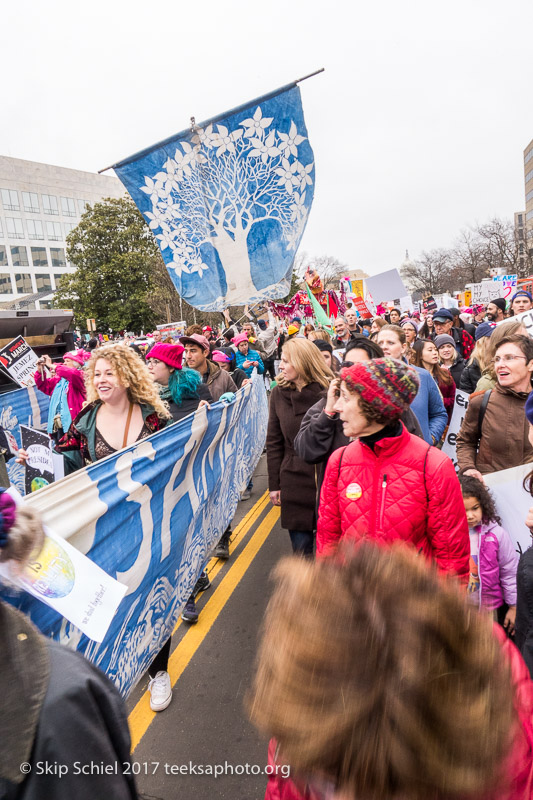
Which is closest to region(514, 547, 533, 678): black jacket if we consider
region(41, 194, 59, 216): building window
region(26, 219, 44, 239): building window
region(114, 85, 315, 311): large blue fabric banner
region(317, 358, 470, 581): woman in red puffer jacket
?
region(317, 358, 470, 581): woman in red puffer jacket

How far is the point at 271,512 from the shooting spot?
610 cm

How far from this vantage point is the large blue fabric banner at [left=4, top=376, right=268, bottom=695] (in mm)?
2018

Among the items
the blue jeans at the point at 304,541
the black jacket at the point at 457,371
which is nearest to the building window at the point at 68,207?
the black jacket at the point at 457,371

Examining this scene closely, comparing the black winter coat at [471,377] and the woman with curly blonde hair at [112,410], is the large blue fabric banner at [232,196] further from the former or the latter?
the black winter coat at [471,377]

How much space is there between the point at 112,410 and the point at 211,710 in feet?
6.74

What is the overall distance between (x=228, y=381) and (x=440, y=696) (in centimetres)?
531

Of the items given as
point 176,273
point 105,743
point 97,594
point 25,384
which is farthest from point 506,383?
point 25,384

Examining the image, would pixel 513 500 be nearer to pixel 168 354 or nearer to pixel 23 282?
pixel 168 354

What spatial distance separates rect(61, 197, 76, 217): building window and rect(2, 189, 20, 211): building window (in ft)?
21.6

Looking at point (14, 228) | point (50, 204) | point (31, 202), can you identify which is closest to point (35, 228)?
point (14, 228)

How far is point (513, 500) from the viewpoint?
2818 mm

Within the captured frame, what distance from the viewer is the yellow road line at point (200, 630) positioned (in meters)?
2.97

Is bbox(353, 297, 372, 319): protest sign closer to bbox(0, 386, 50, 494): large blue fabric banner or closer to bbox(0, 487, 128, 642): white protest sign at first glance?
bbox(0, 386, 50, 494): large blue fabric banner

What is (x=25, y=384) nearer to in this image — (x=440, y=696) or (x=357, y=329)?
(x=357, y=329)
